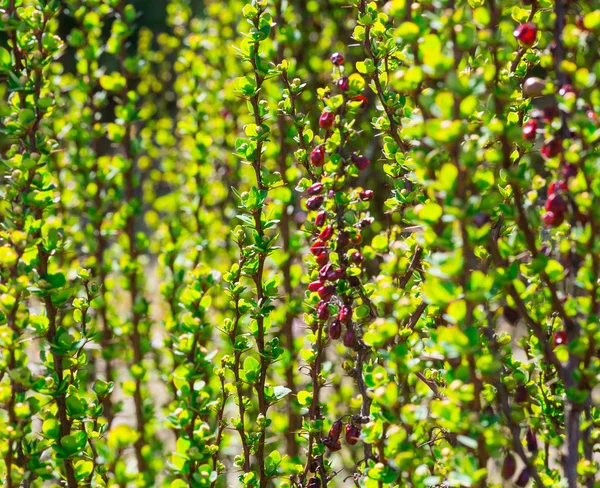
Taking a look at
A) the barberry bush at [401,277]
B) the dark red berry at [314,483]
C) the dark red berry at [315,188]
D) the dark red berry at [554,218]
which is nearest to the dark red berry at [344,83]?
Result: the barberry bush at [401,277]

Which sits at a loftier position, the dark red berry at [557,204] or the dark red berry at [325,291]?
the dark red berry at [557,204]

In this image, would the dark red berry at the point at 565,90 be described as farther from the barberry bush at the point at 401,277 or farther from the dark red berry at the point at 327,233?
the dark red berry at the point at 327,233

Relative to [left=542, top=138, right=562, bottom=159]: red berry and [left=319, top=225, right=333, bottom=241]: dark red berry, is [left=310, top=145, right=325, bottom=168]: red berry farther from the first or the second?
[left=542, top=138, right=562, bottom=159]: red berry

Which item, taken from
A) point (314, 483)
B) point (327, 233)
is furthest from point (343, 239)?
point (314, 483)

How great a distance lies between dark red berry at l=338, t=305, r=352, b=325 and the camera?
3.26 ft

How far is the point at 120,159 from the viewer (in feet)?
6.15

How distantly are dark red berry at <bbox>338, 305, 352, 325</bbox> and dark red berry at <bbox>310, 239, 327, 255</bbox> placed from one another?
0.32 ft

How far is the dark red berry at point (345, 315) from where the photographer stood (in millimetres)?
994

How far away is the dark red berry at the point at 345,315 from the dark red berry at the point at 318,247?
0.32 ft

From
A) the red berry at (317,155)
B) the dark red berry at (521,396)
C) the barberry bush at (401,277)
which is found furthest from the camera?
the red berry at (317,155)

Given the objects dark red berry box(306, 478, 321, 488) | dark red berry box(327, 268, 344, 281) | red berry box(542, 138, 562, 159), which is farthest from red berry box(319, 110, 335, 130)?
dark red berry box(306, 478, 321, 488)

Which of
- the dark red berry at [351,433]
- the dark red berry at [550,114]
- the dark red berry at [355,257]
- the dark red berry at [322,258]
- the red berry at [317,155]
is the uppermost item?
the red berry at [317,155]

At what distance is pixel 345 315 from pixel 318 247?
11 centimetres

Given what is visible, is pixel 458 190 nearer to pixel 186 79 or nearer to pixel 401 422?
pixel 401 422
